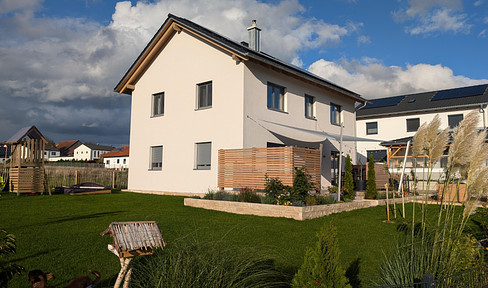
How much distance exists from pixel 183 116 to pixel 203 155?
94.0 inches

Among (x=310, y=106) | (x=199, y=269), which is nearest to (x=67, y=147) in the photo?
(x=310, y=106)

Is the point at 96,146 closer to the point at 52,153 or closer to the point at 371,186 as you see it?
the point at 52,153

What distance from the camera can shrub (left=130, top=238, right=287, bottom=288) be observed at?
2.76 m

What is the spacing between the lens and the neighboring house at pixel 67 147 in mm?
91750

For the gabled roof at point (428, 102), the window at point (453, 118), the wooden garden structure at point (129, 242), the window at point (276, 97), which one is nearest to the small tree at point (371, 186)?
the window at point (276, 97)

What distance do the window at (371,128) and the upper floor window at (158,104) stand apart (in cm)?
2140

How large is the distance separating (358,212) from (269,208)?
338cm

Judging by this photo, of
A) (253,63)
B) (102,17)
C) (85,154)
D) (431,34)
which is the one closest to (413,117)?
(431,34)

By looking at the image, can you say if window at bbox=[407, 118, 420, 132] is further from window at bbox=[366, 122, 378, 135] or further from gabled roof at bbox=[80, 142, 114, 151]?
gabled roof at bbox=[80, 142, 114, 151]

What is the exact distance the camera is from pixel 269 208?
9836 mm

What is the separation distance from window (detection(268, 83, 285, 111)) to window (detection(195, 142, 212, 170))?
138 inches

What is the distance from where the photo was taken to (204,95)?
1595cm

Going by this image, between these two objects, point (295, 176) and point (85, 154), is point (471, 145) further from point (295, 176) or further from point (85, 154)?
point (85, 154)

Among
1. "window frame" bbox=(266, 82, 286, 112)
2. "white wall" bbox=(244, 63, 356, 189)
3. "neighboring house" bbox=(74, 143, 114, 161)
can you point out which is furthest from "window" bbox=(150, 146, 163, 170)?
"neighboring house" bbox=(74, 143, 114, 161)
